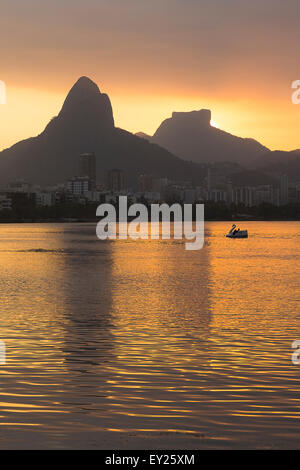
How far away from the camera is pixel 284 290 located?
47.9 metres

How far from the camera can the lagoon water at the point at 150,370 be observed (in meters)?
14.7

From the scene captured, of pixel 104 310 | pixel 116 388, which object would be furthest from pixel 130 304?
pixel 116 388

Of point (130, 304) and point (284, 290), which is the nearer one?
point (130, 304)

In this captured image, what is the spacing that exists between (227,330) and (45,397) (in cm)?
1321

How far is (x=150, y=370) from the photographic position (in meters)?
20.9

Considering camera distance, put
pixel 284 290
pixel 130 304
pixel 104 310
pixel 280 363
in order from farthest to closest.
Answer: pixel 284 290 < pixel 130 304 < pixel 104 310 < pixel 280 363

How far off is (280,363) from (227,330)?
7.45m

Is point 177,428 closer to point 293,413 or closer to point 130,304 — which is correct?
point 293,413

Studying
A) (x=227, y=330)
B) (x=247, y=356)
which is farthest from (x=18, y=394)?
(x=227, y=330)

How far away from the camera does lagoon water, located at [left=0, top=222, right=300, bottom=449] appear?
48.1 ft
